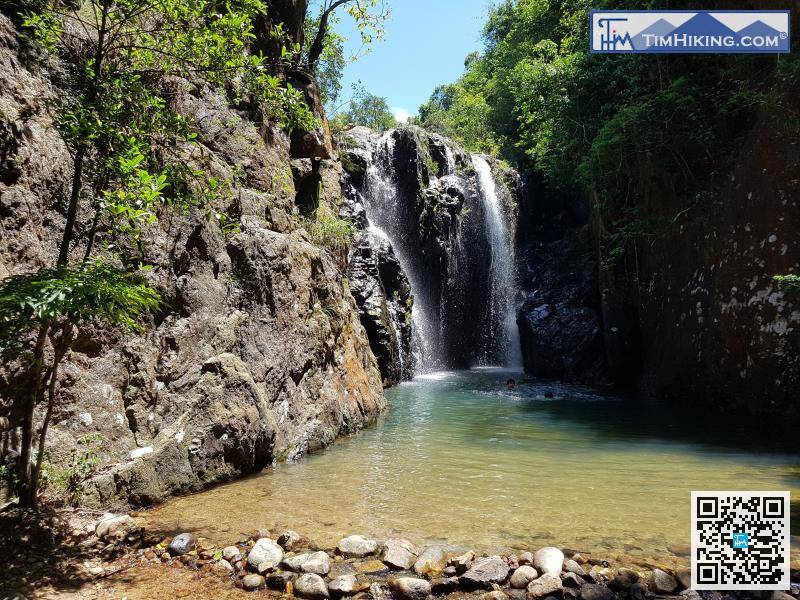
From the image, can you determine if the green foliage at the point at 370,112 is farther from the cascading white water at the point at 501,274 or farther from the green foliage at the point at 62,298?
the green foliage at the point at 62,298

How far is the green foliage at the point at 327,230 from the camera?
952cm

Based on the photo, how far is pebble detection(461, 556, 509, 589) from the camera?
3479 millimetres

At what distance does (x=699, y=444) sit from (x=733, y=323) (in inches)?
139

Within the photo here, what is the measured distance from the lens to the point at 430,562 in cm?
376

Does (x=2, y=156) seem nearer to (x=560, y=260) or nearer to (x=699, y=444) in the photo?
(x=699, y=444)

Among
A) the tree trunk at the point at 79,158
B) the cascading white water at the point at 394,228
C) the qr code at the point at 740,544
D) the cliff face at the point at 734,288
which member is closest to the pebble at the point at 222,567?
the tree trunk at the point at 79,158

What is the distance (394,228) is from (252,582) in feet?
52.0

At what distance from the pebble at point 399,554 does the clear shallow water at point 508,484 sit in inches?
12.2

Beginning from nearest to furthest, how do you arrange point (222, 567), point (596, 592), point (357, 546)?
point (596, 592) < point (222, 567) < point (357, 546)

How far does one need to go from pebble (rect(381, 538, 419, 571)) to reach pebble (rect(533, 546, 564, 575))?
2.96 ft

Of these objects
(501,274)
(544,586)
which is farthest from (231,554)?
(501,274)

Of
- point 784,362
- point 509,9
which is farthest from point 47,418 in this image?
point 509,9

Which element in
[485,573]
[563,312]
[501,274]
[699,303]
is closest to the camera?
[485,573]

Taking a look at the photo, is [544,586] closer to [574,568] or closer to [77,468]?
[574,568]
